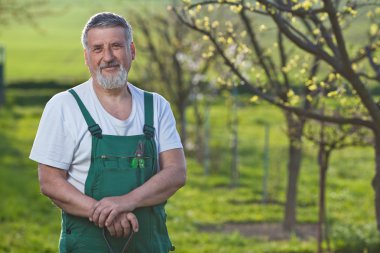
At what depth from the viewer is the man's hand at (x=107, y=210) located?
3928mm

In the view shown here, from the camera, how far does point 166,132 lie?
13.8 ft

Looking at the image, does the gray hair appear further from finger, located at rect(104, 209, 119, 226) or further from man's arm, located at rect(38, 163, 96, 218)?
finger, located at rect(104, 209, 119, 226)

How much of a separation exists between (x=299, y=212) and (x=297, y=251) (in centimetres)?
458

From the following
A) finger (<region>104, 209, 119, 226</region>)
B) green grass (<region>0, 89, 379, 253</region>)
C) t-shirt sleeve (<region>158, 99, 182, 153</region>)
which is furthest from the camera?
green grass (<region>0, 89, 379, 253</region>)

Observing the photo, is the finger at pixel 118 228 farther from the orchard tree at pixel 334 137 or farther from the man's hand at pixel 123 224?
the orchard tree at pixel 334 137

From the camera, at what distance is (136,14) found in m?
26.1

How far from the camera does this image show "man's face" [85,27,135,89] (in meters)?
4.06

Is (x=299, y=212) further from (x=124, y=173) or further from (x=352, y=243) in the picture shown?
(x=124, y=173)

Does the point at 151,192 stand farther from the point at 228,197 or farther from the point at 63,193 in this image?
the point at 228,197

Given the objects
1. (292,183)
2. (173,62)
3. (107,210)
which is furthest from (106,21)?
(173,62)

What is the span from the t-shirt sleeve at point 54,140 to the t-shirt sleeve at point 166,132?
1.29ft

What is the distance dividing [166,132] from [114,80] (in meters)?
0.33

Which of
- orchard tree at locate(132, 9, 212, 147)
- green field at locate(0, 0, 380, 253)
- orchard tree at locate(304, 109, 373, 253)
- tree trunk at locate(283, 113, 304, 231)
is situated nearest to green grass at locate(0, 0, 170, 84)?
orchard tree at locate(132, 9, 212, 147)

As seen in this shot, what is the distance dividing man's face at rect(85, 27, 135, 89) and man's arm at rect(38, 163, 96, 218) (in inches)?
17.1
